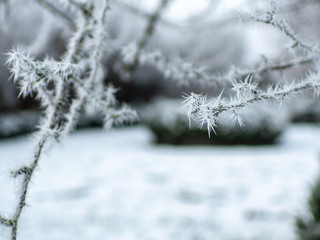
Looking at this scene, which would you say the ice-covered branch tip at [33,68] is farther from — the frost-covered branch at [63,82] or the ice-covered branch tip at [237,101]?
the ice-covered branch tip at [237,101]

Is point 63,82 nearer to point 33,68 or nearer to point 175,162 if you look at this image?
point 33,68

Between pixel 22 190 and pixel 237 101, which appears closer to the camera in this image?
pixel 237 101

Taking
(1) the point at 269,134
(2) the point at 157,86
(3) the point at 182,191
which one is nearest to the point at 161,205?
(3) the point at 182,191

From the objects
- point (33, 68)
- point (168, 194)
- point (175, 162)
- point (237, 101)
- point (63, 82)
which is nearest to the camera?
point (237, 101)

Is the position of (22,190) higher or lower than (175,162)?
higher

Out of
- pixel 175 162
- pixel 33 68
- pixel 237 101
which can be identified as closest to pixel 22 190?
pixel 33 68

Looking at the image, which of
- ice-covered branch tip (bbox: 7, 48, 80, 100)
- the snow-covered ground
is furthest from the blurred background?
ice-covered branch tip (bbox: 7, 48, 80, 100)
